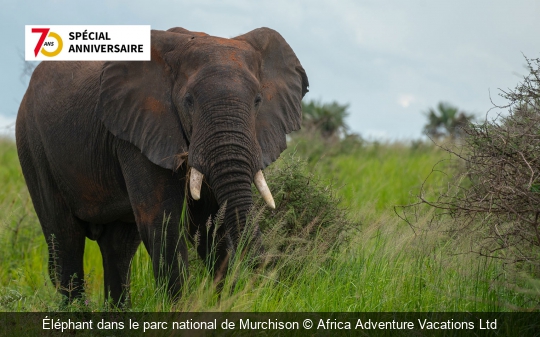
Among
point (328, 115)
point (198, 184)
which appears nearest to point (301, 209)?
point (198, 184)

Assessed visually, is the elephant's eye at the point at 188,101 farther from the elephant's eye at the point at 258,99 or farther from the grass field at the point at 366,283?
the grass field at the point at 366,283

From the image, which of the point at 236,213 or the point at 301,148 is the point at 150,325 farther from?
the point at 301,148

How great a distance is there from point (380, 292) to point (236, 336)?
1.46 meters

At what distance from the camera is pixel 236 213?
20.7ft

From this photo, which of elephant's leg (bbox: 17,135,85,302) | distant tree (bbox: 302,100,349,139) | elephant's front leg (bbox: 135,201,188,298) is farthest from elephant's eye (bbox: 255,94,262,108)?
distant tree (bbox: 302,100,349,139)

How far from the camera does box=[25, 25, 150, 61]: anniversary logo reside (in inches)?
306

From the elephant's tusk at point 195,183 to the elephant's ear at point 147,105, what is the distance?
309 mm

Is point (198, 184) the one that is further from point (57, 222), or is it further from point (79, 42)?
point (79, 42)

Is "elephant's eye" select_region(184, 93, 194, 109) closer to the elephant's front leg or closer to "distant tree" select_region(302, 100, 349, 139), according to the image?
the elephant's front leg

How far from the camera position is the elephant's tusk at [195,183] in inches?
247

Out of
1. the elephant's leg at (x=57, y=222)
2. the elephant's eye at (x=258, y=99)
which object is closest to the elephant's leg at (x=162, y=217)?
the elephant's eye at (x=258, y=99)

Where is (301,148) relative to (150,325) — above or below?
above

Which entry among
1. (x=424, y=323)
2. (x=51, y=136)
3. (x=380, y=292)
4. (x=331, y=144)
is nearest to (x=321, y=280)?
(x=380, y=292)

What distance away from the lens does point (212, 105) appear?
6.33 metres
